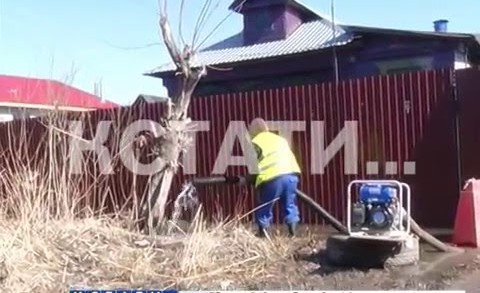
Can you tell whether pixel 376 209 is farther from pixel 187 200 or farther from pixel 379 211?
pixel 187 200

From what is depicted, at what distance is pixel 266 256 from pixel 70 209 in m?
2.16

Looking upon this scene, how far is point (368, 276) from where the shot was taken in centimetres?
600

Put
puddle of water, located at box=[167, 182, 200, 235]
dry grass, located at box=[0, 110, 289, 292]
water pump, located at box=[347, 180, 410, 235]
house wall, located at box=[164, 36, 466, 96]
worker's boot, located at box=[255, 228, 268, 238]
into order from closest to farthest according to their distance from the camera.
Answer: dry grass, located at box=[0, 110, 289, 292]
water pump, located at box=[347, 180, 410, 235]
worker's boot, located at box=[255, 228, 268, 238]
puddle of water, located at box=[167, 182, 200, 235]
house wall, located at box=[164, 36, 466, 96]

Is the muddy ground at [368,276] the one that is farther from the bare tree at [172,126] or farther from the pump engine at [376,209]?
the bare tree at [172,126]

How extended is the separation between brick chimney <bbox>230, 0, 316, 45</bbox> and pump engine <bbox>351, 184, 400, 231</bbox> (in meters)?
16.0

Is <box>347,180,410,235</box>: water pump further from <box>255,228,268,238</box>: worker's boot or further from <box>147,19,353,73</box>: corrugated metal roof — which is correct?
<box>147,19,353,73</box>: corrugated metal roof

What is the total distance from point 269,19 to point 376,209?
1699 cm

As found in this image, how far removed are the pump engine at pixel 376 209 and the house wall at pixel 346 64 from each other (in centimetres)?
1070

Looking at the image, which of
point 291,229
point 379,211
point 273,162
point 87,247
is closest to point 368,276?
point 379,211

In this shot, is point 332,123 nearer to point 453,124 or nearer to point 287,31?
point 453,124

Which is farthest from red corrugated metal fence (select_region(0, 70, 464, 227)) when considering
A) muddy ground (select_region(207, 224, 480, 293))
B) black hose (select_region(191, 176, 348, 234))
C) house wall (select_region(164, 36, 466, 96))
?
house wall (select_region(164, 36, 466, 96))

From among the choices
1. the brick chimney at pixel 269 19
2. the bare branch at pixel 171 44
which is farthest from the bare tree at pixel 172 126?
the brick chimney at pixel 269 19

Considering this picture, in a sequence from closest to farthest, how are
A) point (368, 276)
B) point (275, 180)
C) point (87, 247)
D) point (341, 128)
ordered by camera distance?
point (368, 276) < point (87, 247) < point (275, 180) < point (341, 128)

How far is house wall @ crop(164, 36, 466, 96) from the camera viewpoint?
1720cm
